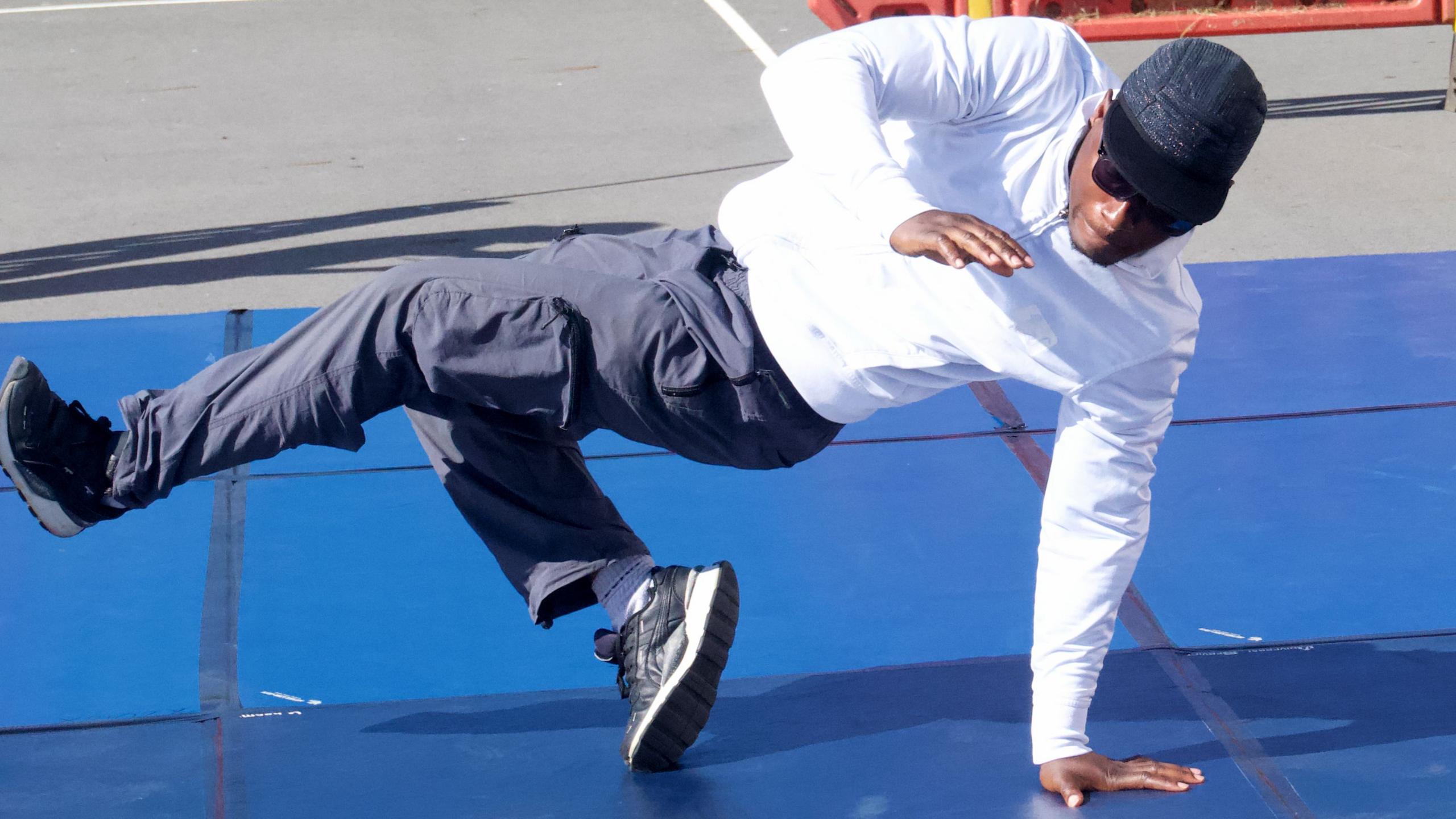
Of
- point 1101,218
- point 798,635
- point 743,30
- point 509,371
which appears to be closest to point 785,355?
point 509,371

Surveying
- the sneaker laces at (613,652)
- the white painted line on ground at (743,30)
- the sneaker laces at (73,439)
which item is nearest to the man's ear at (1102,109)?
the sneaker laces at (613,652)

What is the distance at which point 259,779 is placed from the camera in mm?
2664

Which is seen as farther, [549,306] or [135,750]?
[135,750]

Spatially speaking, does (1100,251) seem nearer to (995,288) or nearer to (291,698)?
(995,288)

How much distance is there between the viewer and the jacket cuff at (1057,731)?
2.57 m

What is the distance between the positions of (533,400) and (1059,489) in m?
0.96

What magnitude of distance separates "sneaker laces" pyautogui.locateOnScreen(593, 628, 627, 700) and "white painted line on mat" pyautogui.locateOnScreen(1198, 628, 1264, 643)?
1.32m

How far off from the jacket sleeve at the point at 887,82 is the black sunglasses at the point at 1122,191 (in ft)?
0.90

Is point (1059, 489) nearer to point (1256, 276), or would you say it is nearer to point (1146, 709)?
point (1146, 709)

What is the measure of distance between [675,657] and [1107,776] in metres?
0.83

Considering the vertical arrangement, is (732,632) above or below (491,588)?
above

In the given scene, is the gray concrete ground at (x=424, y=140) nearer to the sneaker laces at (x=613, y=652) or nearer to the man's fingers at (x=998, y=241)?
the sneaker laces at (x=613, y=652)

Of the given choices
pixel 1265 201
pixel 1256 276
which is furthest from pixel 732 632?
pixel 1265 201

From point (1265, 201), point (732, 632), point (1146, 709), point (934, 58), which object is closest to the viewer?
point (934, 58)
